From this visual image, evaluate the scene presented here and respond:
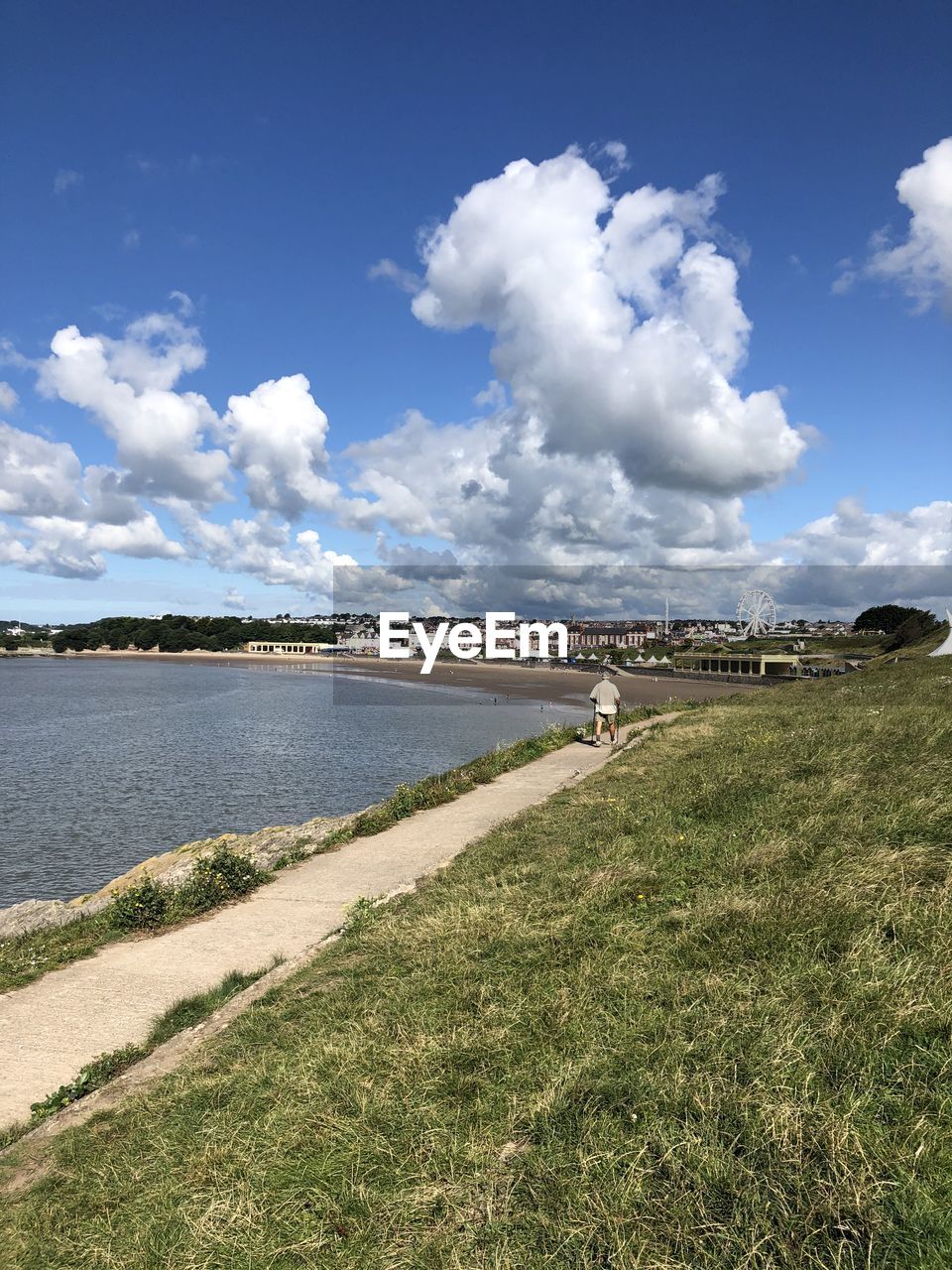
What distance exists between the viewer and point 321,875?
11.2 meters

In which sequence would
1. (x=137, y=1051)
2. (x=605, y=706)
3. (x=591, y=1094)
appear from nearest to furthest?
(x=591, y=1094), (x=137, y=1051), (x=605, y=706)

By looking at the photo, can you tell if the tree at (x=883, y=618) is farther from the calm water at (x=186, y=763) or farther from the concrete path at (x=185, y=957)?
the concrete path at (x=185, y=957)

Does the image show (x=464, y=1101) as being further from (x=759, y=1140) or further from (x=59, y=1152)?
(x=59, y=1152)

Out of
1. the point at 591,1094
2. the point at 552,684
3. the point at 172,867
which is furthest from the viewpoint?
the point at 552,684

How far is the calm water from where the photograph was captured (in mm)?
20672

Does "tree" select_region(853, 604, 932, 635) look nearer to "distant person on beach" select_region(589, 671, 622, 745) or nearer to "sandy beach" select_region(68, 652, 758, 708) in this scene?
"sandy beach" select_region(68, 652, 758, 708)

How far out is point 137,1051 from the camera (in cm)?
614

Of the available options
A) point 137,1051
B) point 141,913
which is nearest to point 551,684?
point 141,913

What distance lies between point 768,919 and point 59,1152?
4.97 metres

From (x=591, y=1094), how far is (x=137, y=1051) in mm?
4445

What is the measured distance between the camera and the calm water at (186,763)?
20.7m

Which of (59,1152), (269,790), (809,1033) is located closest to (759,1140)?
(809,1033)

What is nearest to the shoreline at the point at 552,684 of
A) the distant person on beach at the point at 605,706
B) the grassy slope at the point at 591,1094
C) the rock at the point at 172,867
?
the distant person on beach at the point at 605,706

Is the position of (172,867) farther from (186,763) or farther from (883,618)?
(883,618)
